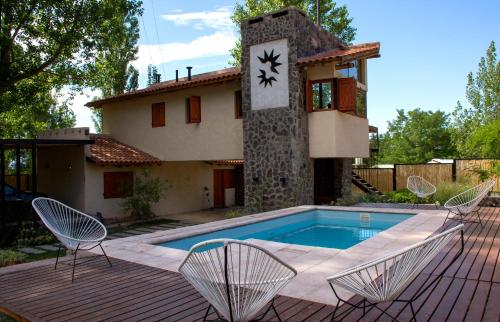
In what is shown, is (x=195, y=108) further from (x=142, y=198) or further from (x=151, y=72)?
(x=151, y=72)

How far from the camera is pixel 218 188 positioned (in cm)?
2041

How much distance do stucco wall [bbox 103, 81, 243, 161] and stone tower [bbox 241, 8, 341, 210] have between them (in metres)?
0.92

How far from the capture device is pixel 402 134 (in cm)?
4581

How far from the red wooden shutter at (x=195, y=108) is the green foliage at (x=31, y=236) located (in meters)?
6.83

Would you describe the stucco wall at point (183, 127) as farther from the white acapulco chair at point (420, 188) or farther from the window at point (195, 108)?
the white acapulco chair at point (420, 188)

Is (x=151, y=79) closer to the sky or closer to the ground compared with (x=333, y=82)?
closer to the sky

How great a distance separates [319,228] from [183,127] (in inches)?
295

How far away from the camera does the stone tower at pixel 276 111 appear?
43.5 feet

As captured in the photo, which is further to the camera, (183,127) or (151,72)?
(151,72)

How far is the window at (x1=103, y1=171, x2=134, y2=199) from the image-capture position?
15.5 meters

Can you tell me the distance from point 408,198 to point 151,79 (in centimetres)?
2177

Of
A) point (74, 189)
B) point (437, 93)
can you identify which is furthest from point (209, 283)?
point (437, 93)

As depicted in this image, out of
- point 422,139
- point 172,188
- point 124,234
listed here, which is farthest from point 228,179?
point 422,139

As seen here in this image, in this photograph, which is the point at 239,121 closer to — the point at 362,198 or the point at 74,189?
the point at 362,198
